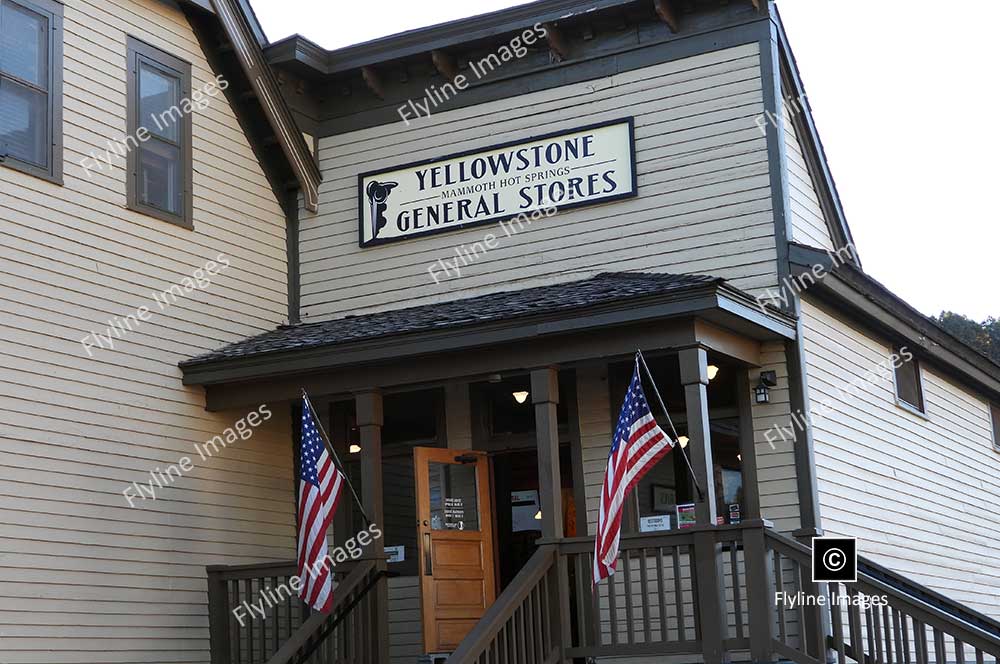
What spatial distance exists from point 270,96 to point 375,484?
4.53m

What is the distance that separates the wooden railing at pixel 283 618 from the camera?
11422 mm

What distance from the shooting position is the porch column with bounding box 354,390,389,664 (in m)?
11.6

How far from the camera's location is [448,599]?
40.3ft

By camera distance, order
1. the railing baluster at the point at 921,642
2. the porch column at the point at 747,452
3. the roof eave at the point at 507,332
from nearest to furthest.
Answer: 1. the railing baluster at the point at 921,642
2. the roof eave at the point at 507,332
3. the porch column at the point at 747,452

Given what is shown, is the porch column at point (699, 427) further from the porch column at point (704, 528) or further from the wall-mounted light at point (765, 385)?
the wall-mounted light at point (765, 385)

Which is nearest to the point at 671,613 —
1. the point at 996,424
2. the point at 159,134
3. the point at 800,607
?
the point at 800,607

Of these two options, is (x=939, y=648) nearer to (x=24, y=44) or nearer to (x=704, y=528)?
(x=704, y=528)

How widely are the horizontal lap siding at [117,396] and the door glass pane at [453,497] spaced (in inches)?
75.6

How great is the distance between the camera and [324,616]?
11273 mm

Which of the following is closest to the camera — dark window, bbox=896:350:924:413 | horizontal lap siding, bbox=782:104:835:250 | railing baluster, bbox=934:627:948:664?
railing baluster, bbox=934:627:948:664

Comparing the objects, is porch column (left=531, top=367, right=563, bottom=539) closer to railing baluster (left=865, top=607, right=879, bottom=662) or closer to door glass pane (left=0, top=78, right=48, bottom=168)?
railing baluster (left=865, top=607, right=879, bottom=662)

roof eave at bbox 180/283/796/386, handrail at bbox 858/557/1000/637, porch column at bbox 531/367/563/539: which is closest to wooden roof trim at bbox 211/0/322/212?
roof eave at bbox 180/283/796/386

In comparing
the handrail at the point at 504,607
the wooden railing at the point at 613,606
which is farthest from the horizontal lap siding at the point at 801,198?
the handrail at the point at 504,607

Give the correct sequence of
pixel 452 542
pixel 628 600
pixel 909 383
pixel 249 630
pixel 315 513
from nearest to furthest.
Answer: pixel 628 600 < pixel 315 513 < pixel 249 630 < pixel 452 542 < pixel 909 383
